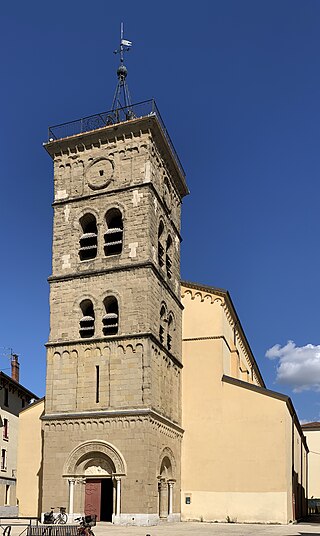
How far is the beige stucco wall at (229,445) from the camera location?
3528 centimetres

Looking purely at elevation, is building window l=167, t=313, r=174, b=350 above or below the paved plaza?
above

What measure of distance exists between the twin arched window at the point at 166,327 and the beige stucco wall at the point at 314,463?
45651mm

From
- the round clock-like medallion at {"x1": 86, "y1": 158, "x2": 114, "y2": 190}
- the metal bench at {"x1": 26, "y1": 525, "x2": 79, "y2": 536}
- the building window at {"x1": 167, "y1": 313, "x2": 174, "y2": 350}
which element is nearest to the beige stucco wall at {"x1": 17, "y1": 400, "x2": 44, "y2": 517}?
the building window at {"x1": 167, "y1": 313, "x2": 174, "y2": 350}

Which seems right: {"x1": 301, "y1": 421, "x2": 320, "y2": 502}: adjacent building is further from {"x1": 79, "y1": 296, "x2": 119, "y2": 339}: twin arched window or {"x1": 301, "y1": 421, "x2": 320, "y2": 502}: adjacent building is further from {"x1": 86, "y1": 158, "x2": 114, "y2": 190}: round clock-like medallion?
{"x1": 86, "y1": 158, "x2": 114, "y2": 190}: round clock-like medallion

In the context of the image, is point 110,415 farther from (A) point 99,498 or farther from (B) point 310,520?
(B) point 310,520

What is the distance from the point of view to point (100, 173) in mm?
37375

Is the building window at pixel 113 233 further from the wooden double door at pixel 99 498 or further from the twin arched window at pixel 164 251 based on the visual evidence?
the wooden double door at pixel 99 498

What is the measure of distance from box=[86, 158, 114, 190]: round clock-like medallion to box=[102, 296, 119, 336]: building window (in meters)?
6.54

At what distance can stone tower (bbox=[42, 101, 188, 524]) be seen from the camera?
32156 mm

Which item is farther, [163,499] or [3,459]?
[3,459]

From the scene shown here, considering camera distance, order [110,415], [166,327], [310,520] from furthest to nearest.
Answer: [310,520]
[166,327]
[110,415]

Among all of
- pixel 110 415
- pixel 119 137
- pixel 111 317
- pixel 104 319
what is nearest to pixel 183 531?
pixel 110 415

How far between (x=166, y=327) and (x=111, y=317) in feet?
12.5

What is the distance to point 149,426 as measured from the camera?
3183cm
